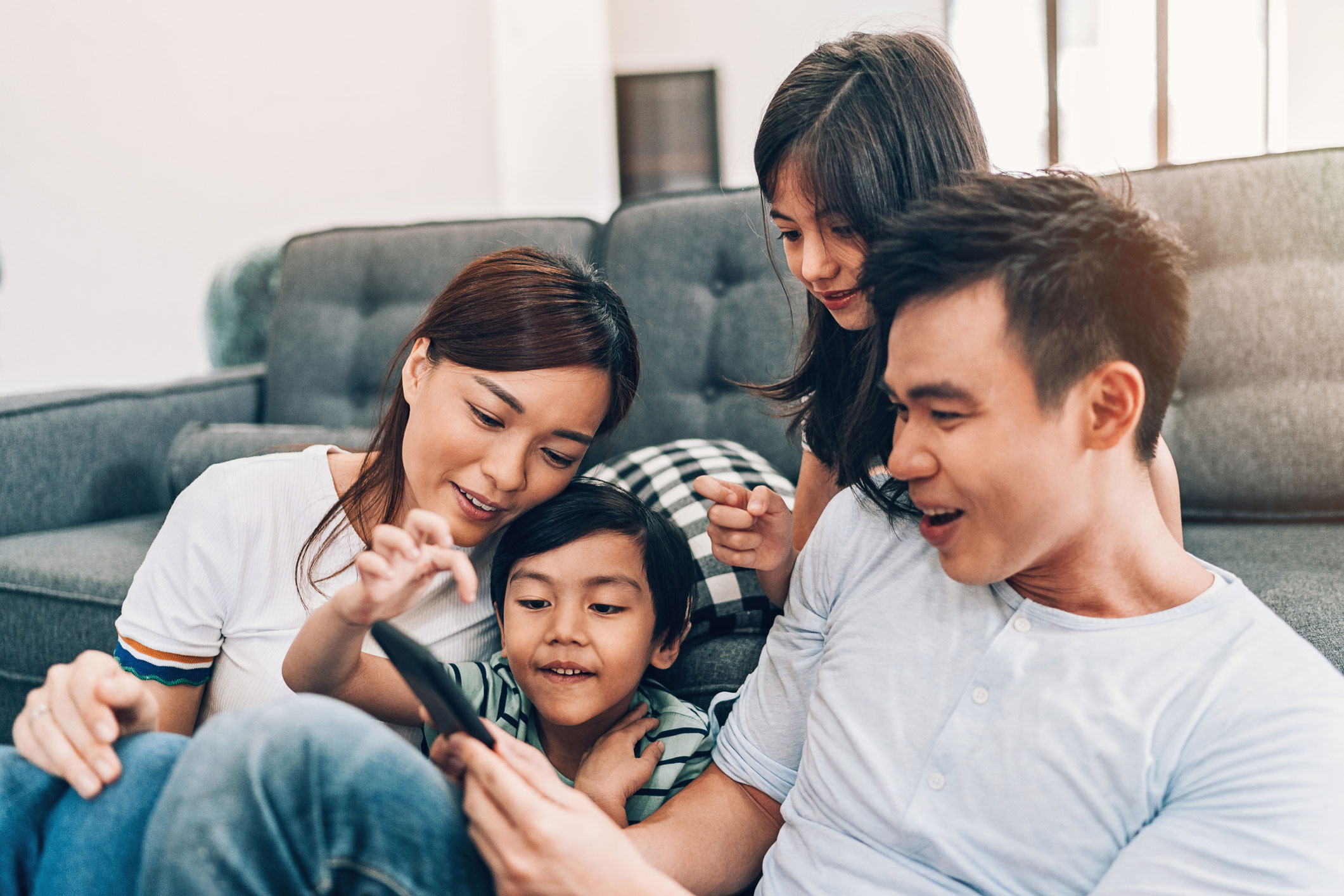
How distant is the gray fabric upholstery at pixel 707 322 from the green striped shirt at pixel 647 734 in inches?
25.9

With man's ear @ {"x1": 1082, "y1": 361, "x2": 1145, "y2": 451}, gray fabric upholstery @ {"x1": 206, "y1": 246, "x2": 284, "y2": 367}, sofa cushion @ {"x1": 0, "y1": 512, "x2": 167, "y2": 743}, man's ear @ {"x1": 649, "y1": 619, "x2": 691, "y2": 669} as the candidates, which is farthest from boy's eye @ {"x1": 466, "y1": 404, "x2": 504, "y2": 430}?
gray fabric upholstery @ {"x1": 206, "y1": 246, "x2": 284, "y2": 367}

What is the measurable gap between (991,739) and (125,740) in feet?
2.18

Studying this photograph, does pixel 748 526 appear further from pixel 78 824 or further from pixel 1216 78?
pixel 1216 78

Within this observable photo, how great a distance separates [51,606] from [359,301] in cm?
89

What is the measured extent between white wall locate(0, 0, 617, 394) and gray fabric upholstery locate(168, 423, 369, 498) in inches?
42.7

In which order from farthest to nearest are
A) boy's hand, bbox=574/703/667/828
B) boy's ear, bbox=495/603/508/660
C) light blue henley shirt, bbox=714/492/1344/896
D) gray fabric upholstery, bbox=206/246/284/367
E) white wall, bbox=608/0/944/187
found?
white wall, bbox=608/0/944/187, gray fabric upholstery, bbox=206/246/284/367, boy's ear, bbox=495/603/508/660, boy's hand, bbox=574/703/667/828, light blue henley shirt, bbox=714/492/1344/896

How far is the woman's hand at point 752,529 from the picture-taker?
1.00 m

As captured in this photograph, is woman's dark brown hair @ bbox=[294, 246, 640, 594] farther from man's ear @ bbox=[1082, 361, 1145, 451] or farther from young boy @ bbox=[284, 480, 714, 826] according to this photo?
man's ear @ bbox=[1082, 361, 1145, 451]

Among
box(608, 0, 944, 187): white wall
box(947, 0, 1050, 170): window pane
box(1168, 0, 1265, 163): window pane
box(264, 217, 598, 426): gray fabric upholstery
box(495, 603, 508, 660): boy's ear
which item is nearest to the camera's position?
box(495, 603, 508, 660): boy's ear

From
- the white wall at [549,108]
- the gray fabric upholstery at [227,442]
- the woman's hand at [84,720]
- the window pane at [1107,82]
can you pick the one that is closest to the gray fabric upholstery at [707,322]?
the gray fabric upholstery at [227,442]

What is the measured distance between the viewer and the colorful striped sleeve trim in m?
1.01

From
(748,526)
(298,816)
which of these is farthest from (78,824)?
(748,526)

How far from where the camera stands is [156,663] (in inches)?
39.9

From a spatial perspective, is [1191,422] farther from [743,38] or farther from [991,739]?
[743,38]
